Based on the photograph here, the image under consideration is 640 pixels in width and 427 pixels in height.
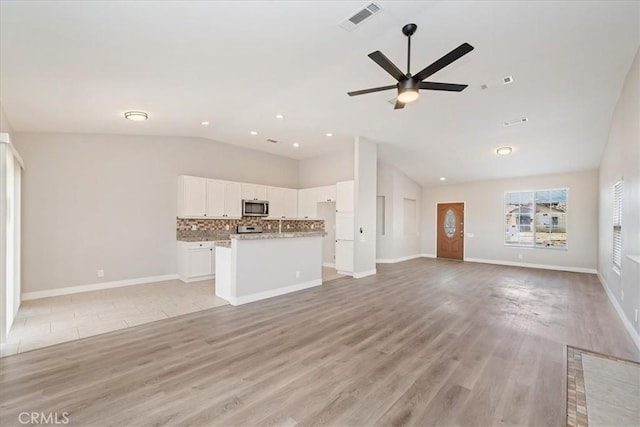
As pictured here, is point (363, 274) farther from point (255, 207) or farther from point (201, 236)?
point (201, 236)

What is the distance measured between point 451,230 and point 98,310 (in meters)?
9.95

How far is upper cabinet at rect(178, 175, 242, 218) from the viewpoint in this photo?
622 cm

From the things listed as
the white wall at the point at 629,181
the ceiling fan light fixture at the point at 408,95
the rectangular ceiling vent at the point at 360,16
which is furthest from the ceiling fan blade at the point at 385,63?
the white wall at the point at 629,181

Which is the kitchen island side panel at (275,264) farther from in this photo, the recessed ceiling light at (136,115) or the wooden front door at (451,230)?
the wooden front door at (451,230)

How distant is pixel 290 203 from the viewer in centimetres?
823

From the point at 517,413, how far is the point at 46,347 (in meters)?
4.39

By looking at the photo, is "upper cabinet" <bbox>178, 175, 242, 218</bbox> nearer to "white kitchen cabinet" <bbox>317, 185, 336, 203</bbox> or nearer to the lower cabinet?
the lower cabinet

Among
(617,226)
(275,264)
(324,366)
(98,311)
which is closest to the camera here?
(324,366)

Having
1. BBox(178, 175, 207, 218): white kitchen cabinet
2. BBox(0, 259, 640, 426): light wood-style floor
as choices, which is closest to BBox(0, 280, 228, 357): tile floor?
BBox(0, 259, 640, 426): light wood-style floor

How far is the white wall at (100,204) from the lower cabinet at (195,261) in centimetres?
33

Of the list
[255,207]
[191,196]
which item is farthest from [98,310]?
[255,207]

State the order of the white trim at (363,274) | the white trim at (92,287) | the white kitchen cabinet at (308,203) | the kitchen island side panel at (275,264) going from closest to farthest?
1. the kitchen island side panel at (275,264)
2. the white trim at (92,287)
3. the white trim at (363,274)
4. the white kitchen cabinet at (308,203)

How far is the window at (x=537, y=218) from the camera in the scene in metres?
8.16

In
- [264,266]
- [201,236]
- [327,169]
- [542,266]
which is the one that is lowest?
[542,266]
